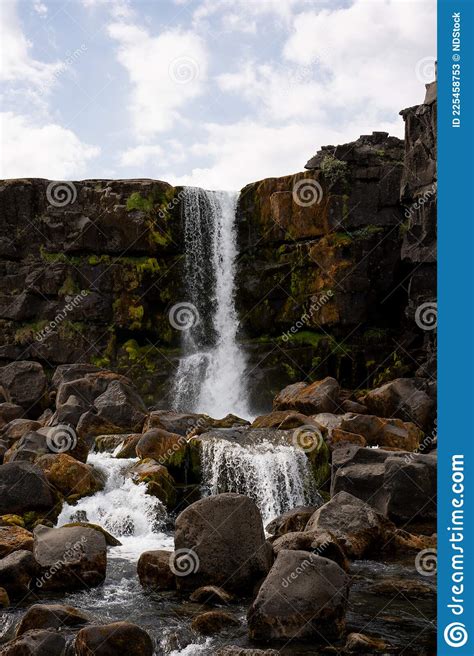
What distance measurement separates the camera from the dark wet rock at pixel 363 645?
28.3ft

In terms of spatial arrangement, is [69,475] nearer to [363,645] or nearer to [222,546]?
[222,546]

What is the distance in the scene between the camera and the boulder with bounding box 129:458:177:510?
53.1ft

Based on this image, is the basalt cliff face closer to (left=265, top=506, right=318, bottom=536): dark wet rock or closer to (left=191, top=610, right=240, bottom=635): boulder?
(left=265, top=506, right=318, bottom=536): dark wet rock

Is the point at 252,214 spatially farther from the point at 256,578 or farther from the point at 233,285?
the point at 256,578

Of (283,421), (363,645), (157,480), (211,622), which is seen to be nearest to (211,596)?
(211,622)

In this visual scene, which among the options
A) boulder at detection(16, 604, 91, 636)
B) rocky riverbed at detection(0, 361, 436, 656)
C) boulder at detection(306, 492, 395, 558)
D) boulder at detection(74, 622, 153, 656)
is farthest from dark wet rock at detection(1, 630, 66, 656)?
boulder at detection(306, 492, 395, 558)

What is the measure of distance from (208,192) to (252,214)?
221cm

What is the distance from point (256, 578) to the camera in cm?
1095

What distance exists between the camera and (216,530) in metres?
11.1

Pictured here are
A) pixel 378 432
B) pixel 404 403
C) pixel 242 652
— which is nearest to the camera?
pixel 242 652

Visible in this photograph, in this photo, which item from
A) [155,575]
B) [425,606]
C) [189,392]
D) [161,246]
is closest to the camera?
[425,606]

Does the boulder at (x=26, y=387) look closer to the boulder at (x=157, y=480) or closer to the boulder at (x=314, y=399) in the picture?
the boulder at (x=314, y=399)

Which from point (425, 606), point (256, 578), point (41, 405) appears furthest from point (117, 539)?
point (41, 405)

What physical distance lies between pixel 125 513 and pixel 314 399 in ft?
27.8
